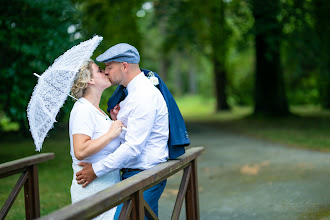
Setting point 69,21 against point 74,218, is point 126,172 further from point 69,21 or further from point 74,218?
point 69,21

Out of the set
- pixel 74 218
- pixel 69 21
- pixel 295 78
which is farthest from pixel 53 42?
pixel 295 78

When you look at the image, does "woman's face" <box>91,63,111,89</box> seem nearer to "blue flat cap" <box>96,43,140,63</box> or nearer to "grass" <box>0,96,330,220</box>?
"blue flat cap" <box>96,43,140,63</box>

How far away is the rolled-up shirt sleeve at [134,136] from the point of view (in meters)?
3.37

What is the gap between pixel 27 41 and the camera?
934cm

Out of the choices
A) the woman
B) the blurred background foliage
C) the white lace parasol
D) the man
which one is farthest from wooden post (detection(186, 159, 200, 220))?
the blurred background foliage

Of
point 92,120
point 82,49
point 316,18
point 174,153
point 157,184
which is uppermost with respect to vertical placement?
point 316,18

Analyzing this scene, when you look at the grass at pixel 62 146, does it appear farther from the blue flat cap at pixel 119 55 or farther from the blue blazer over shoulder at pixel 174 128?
the blue flat cap at pixel 119 55

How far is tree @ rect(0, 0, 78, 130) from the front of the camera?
9.17 m

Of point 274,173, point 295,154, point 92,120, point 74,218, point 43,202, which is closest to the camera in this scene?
point 74,218

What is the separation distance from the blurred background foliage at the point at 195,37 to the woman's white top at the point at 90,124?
3.15 ft

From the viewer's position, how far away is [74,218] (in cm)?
230

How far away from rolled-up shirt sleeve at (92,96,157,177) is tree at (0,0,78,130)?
6016mm

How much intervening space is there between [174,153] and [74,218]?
160 cm

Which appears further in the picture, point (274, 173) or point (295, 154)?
point (295, 154)
